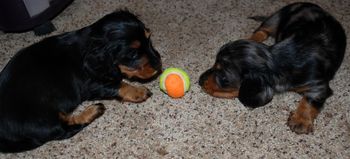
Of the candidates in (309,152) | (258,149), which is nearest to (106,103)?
(258,149)

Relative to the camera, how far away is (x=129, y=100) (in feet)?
9.18

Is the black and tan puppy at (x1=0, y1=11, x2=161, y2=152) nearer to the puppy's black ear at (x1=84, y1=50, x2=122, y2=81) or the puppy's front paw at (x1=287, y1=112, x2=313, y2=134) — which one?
the puppy's black ear at (x1=84, y1=50, x2=122, y2=81)

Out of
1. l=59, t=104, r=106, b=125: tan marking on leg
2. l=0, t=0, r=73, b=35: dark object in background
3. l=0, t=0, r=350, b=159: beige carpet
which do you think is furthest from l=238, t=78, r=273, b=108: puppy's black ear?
l=0, t=0, r=73, b=35: dark object in background

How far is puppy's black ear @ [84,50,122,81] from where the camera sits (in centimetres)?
246

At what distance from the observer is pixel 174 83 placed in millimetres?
2617

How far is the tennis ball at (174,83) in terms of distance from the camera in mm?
2619

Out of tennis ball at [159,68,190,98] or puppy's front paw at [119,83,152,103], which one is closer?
tennis ball at [159,68,190,98]

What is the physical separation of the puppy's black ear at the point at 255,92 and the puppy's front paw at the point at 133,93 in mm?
679

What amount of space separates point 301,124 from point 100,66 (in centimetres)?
129

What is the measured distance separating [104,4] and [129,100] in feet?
3.69

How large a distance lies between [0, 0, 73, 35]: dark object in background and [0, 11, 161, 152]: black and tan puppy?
1.64ft

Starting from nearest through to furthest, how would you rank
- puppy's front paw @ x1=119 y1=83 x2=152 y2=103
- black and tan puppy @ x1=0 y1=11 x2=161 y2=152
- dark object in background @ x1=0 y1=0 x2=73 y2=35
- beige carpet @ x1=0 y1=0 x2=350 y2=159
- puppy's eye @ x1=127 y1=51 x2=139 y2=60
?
1. black and tan puppy @ x1=0 y1=11 x2=161 y2=152
2. puppy's eye @ x1=127 y1=51 x2=139 y2=60
3. beige carpet @ x1=0 y1=0 x2=350 y2=159
4. puppy's front paw @ x1=119 y1=83 x2=152 y2=103
5. dark object in background @ x1=0 y1=0 x2=73 y2=35

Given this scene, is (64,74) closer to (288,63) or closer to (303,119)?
(288,63)

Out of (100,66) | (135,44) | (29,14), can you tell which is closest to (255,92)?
(135,44)
